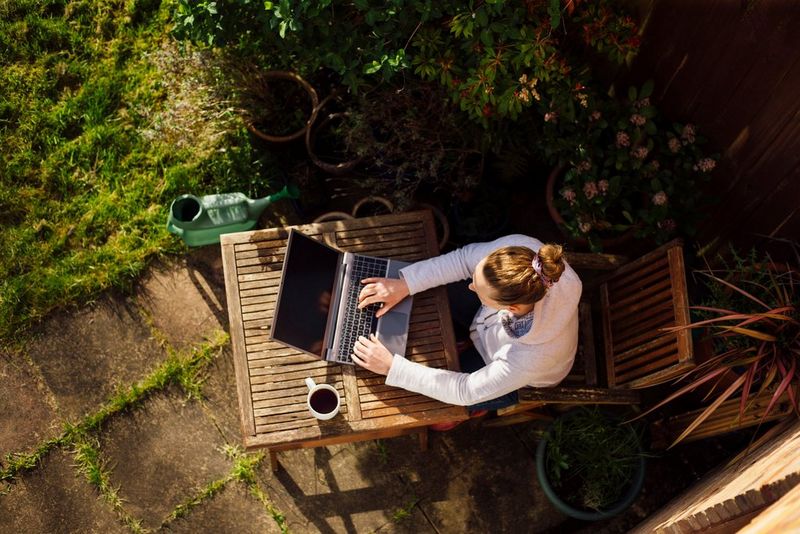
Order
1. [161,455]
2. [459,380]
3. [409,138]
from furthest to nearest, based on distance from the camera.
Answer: [161,455] → [409,138] → [459,380]

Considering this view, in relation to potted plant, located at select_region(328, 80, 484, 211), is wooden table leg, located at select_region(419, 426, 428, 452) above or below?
below

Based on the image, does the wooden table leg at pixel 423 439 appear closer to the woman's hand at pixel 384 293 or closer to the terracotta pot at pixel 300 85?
the woman's hand at pixel 384 293

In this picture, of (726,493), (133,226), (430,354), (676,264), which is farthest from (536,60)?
(133,226)

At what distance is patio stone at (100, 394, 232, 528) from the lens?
3.74m

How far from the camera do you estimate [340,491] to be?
12.3ft

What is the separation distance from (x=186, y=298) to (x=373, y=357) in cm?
169

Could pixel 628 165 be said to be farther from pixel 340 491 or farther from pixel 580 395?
pixel 340 491

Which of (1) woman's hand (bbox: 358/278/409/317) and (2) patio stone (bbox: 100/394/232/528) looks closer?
(1) woman's hand (bbox: 358/278/409/317)

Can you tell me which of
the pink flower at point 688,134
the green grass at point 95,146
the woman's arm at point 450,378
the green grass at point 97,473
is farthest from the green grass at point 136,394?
the pink flower at point 688,134

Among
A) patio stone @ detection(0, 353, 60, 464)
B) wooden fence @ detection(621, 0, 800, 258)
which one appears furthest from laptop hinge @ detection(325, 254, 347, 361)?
patio stone @ detection(0, 353, 60, 464)

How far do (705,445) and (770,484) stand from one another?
1.93m

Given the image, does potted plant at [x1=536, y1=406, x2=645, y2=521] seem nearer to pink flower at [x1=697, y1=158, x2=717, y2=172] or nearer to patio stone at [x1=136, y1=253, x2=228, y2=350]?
pink flower at [x1=697, y1=158, x2=717, y2=172]

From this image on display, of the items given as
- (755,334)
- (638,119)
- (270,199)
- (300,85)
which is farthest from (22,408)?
(755,334)

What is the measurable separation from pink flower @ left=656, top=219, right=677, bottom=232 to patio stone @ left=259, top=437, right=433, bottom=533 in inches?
67.7
